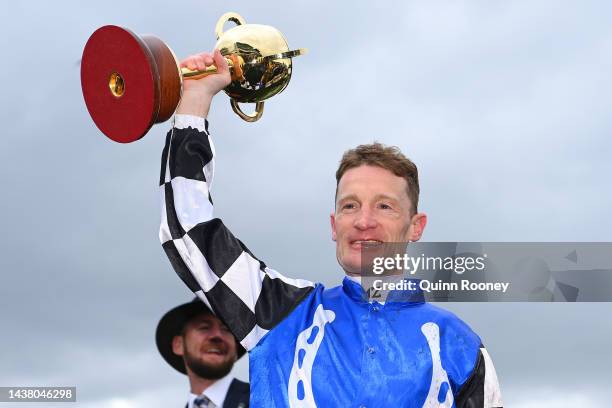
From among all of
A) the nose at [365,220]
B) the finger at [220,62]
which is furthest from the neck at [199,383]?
the finger at [220,62]

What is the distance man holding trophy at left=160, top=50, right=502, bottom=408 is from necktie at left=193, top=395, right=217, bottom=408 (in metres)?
2.54

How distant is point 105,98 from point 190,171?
0.69m

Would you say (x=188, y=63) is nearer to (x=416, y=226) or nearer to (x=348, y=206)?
(x=348, y=206)

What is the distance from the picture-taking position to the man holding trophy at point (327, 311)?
516cm

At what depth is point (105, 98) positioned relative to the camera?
5.44 metres

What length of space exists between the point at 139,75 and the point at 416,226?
→ 1985 mm

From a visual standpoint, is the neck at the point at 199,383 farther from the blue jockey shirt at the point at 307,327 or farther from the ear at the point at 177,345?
the blue jockey shirt at the point at 307,327

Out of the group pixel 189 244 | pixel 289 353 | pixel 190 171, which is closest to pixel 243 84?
pixel 190 171

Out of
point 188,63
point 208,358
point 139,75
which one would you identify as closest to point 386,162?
point 188,63

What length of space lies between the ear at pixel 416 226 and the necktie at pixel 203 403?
2920mm

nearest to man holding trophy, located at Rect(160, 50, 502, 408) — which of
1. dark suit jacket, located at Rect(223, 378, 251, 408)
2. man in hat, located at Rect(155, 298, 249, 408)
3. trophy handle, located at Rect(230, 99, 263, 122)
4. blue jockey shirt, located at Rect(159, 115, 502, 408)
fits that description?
blue jockey shirt, located at Rect(159, 115, 502, 408)

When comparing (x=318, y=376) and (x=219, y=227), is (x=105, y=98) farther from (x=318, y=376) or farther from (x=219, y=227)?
(x=318, y=376)

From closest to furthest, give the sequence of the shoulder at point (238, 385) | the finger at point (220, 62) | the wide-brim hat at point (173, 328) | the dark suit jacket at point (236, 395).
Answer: the finger at point (220, 62), the dark suit jacket at point (236, 395), the shoulder at point (238, 385), the wide-brim hat at point (173, 328)

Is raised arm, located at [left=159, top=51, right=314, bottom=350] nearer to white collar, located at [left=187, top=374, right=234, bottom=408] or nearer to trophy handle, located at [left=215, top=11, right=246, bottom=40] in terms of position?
trophy handle, located at [left=215, top=11, right=246, bottom=40]
